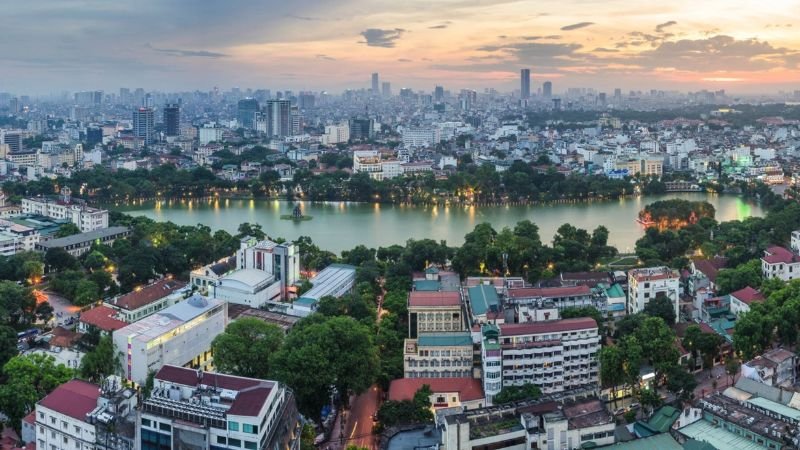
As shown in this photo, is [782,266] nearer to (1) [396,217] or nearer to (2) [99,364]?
(2) [99,364]

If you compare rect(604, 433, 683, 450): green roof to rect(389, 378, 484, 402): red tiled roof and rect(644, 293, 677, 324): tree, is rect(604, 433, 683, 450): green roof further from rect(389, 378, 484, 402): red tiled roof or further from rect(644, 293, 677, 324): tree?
rect(644, 293, 677, 324): tree

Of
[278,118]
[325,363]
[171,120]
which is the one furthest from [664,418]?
[171,120]

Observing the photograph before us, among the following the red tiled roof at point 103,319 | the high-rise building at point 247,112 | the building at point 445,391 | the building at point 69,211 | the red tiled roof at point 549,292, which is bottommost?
the building at point 445,391

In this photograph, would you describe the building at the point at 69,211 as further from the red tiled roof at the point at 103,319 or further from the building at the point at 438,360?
the building at the point at 438,360

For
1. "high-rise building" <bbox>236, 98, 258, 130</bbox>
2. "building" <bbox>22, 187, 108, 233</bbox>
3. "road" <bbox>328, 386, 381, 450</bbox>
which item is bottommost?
"road" <bbox>328, 386, 381, 450</bbox>

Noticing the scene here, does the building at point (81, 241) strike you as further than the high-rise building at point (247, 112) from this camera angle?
No

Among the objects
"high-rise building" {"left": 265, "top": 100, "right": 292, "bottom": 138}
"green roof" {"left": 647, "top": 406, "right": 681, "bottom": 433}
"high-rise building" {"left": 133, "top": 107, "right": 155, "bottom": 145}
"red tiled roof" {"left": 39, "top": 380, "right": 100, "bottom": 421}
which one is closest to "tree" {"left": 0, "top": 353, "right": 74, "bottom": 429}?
"red tiled roof" {"left": 39, "top": 380, "right": 100, "bottom": 421}

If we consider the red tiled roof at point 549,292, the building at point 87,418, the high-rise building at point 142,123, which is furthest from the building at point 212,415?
the high-rise building at point 142,123
